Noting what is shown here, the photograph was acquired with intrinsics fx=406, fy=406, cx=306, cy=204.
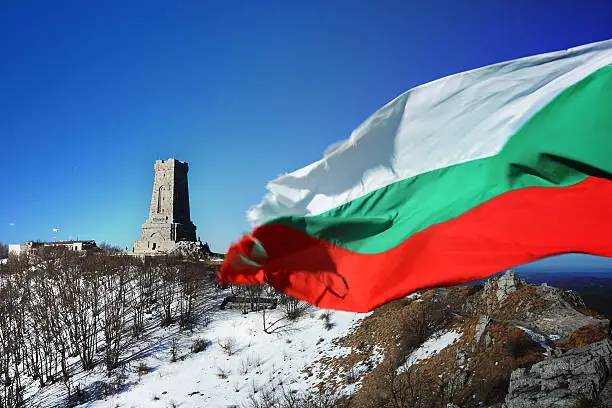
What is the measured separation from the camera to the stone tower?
52.4 meters

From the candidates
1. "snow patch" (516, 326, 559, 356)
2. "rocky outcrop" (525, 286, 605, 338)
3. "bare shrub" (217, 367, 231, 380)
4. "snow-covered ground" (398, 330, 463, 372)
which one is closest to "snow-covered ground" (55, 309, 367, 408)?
"bare shrub" (217, 367, 231, 380)

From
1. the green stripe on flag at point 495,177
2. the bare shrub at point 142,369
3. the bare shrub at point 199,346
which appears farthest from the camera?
the bare shrub at point 199,346

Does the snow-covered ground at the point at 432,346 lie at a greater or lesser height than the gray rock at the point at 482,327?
lesser

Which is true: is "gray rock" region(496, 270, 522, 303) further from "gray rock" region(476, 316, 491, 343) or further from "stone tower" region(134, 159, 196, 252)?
"stone tower" region(134, 159, 196, 252)

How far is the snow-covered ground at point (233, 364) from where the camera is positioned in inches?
790

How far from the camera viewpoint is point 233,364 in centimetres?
2367

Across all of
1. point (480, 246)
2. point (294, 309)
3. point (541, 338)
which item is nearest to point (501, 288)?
point (541, 338)

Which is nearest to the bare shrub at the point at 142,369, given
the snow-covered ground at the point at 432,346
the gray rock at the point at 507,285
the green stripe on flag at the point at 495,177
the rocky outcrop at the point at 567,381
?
the snow-covered ground at the point at 432,346

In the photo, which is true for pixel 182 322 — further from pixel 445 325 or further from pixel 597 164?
pixel 597 164

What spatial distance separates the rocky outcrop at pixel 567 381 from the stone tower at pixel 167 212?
47549mm

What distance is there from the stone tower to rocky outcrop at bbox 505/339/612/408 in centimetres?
4755

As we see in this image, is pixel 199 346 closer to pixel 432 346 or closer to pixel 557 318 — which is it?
pixel 432 346

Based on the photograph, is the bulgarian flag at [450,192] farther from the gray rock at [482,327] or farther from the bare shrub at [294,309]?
the bare shrub at [294,309]

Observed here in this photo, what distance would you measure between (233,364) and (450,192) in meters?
22.1
